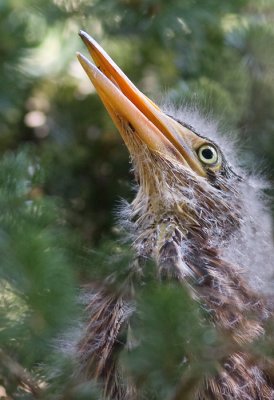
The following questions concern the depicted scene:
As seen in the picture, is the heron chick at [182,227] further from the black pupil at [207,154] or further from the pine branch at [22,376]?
the pine branch at [22,376]

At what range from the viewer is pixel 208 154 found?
2.44m

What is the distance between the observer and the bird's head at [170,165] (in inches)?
85.0

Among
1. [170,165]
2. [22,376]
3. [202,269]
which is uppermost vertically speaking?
[170,165]

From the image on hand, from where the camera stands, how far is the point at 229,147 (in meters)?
2.59

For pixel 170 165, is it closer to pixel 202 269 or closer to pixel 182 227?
pixel 182 227

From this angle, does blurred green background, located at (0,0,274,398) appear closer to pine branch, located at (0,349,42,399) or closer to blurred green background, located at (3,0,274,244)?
blurred green background, located at (3,0,274,244)

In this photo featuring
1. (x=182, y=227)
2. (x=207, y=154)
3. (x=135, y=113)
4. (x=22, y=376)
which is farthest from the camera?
(x=207, y=154)

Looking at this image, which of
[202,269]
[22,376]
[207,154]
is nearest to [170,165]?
[207,154]

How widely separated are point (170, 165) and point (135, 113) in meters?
0.23

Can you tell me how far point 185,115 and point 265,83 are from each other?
264mm

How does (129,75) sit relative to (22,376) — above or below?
above

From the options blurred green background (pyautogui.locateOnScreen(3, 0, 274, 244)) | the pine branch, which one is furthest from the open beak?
the pine branch

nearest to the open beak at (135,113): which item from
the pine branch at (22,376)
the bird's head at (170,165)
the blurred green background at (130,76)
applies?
the bird's head at (170,165)

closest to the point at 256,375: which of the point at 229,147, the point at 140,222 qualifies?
the point at 140,222
